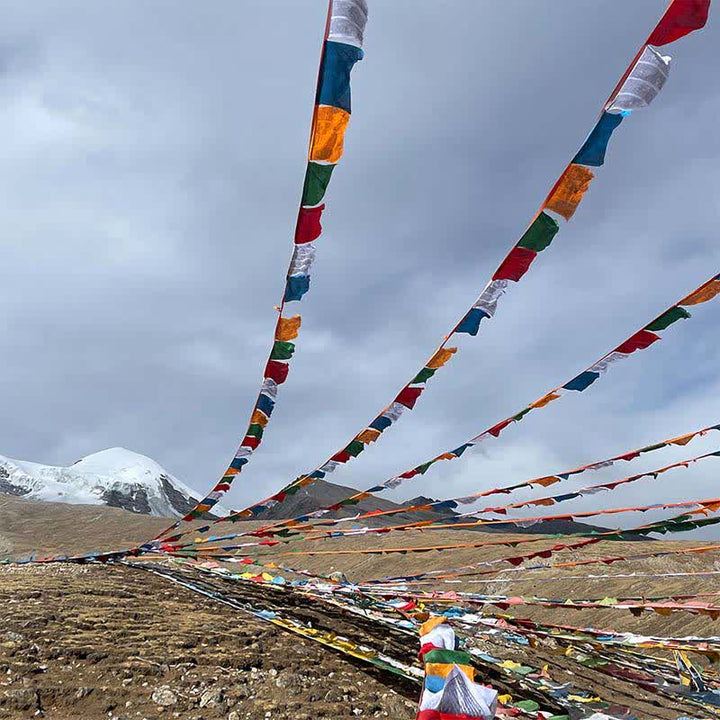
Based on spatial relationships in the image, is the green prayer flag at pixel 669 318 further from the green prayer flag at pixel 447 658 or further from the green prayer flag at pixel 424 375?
the green prayer flag at pixel 447 658

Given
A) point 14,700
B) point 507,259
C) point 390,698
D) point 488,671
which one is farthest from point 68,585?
point 507,259

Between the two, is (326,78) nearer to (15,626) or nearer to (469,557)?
(15,626)

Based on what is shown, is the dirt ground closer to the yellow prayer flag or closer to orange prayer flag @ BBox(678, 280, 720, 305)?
the yellow prayer flag

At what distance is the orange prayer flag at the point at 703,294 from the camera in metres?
5.30

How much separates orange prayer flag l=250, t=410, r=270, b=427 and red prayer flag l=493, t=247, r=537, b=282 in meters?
3.09

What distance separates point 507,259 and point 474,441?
3346mm

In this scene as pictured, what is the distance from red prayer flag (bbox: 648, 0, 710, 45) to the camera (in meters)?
2.95

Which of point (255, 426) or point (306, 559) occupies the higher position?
point (255, 426)

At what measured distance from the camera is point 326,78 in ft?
9.85

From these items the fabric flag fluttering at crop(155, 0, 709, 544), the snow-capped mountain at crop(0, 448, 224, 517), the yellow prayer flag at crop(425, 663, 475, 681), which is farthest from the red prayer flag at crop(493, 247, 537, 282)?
the snow-capped mountain at crop(0, 448, 224, 517)

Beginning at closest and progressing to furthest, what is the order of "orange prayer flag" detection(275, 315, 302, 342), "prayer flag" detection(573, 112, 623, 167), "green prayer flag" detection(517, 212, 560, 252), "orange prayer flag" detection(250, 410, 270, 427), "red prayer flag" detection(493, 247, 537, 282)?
"prayer flag" detection(573, 112, 623, 167) < "green prayer flag" detection(517, 212, 560, 252) < "red prayer flag" detection(493, 247, 537, 282) < "orange prayer flag" detection(275, 315, 302, 342) < "orange prayer flag" detection(250, 410, 270, 427)

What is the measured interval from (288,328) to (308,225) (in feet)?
4.66

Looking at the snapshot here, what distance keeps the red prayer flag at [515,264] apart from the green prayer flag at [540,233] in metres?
0.08

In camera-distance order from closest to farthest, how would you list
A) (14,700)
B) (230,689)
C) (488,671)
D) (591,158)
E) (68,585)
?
1. (591,158)
2. (14,700)
3. (230,689)
4. (488,671)
5. (68,585)
